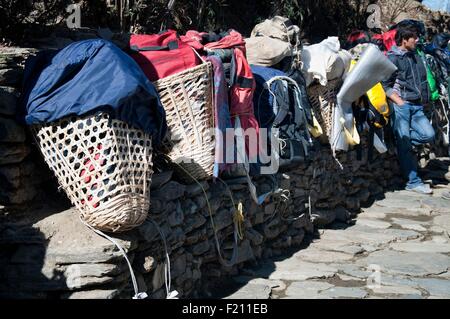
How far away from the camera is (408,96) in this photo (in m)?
9.21

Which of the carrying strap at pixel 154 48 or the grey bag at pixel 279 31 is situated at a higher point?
the grey bag at pixel 279 31

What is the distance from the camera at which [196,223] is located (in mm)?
4938

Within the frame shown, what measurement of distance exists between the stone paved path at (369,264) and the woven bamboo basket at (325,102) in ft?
3.48

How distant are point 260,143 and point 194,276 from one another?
4.54 ft

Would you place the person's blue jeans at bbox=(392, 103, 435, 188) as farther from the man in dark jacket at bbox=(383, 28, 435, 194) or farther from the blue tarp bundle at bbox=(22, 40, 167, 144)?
the blue tarp bundle at bbox=(22, 40, 167, 144)

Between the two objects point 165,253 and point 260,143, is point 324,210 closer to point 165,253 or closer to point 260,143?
point 260,143

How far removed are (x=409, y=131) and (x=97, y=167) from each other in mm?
6360

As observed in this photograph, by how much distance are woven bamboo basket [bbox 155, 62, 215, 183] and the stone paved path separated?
0.96m

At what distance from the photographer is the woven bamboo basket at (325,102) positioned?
729cm

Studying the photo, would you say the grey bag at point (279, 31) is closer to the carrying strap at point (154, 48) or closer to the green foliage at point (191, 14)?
the green foliage at point (191, 14)

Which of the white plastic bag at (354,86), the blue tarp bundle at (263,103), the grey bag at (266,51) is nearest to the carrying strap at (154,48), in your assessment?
the blue tarp bundle at (263,103)

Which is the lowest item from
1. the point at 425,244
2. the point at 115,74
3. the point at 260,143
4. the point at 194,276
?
the point at 425,244

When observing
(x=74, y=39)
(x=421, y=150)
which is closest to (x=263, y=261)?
(x=74, y=39)

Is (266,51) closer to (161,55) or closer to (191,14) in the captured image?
(161,55)
